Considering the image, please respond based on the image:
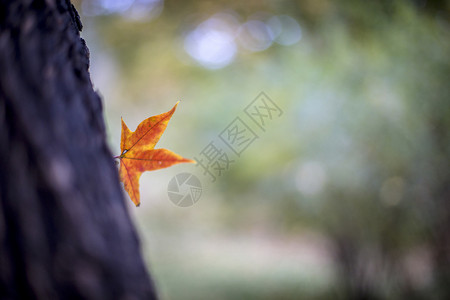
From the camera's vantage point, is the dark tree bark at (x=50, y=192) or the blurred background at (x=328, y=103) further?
the blurred background at (x=328, y=103)

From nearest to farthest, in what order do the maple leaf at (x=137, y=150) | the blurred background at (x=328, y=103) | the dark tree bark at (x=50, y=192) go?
the dark tree bark at (x=50, y=192) < the maple leaf at (x=137, y=150) < the blurred background at (x=328, y=103)

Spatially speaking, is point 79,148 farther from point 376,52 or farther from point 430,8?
point 376,52

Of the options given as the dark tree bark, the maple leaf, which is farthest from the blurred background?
the dark tree bark

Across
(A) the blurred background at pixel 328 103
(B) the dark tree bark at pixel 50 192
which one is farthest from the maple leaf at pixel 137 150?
(A) the blurred background at pixel 328 103

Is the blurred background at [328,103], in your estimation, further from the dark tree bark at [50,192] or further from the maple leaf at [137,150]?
the dark tree bark at [50,192]

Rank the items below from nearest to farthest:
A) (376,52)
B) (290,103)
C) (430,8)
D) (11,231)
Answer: (11,231) < (430,8) < (376,52) < (290,103)

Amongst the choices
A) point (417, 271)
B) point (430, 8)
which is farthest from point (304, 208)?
point (430, 8)

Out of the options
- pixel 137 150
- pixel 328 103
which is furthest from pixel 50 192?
pixel 328 103

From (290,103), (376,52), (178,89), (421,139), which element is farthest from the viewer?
(178,89)
